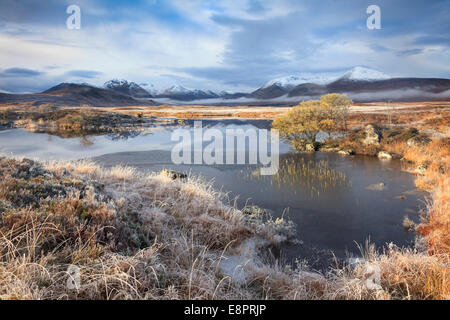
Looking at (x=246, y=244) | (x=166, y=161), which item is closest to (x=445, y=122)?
(x=166, y=161)

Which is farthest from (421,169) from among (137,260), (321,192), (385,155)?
(137,260)

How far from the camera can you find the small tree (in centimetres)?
2077

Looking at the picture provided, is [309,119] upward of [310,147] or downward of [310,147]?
upward

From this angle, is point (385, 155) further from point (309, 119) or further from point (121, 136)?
point (121, 136)

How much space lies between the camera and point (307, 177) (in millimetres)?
13648

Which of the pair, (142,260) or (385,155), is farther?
(385,155)

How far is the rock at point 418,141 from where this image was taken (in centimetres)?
1794

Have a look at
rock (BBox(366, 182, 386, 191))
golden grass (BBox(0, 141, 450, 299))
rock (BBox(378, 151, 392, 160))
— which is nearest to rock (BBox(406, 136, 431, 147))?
rock (BBox(378, 151, 392, 160))

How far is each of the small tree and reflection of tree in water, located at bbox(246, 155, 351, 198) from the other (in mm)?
4724

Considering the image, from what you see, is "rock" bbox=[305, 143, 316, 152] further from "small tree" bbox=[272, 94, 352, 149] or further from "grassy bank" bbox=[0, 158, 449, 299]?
"grassy bank" bbox=[0, 158, 449, 299]

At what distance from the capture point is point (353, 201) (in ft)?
33.6

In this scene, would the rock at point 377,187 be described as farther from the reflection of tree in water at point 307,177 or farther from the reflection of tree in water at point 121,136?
the reflection of tree in water at point 121,136

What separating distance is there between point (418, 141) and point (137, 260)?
20248 mm

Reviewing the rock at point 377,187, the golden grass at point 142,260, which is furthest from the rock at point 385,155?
the golden grass at point 142,260
